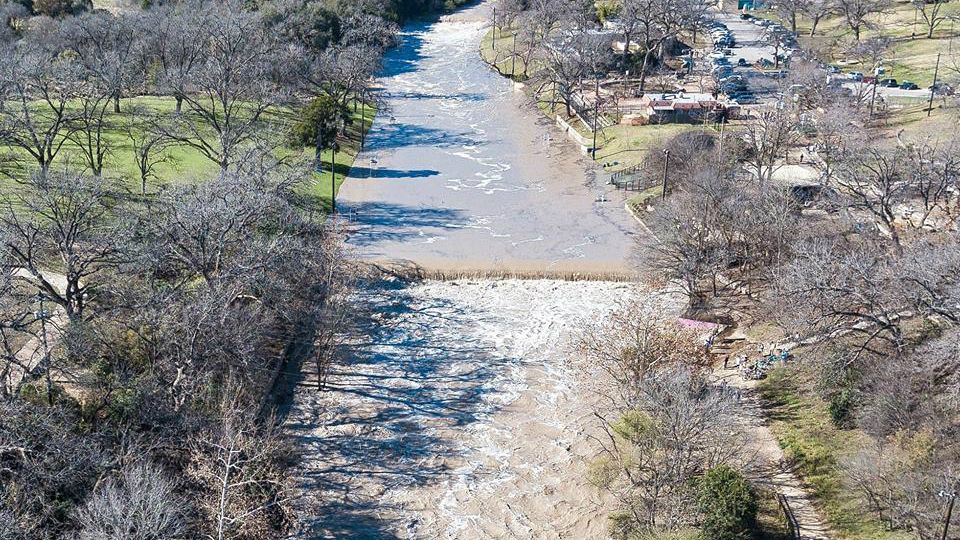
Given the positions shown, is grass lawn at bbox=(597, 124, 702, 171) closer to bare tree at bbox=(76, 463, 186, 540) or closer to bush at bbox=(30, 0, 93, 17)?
bare tree at bbox=(76, 463, 186, 540)

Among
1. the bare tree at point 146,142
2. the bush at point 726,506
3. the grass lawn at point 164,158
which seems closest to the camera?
the bush at point 726,506

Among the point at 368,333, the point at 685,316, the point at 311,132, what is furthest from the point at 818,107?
the point at 368,333

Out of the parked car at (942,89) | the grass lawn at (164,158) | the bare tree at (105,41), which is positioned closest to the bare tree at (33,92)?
the grass lawn at (164,158)

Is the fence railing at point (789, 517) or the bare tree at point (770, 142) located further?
the bare tree at point (770, 142)

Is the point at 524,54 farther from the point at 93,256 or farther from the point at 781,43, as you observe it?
the point at 93,256

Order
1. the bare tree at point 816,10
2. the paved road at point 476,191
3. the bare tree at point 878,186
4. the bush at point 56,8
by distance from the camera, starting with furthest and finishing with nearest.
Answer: the bare tree at point 816,10 < the bush at point 56,8 < the paved road at point 476,191 < the bare tree at point 878,186

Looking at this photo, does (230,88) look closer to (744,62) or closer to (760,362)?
(760,362)

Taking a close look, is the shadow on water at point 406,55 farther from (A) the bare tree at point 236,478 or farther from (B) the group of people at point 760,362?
(A) the bare tree at point 236,478

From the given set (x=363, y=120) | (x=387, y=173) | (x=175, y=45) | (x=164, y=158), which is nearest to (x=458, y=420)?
(x=387, y=173)
